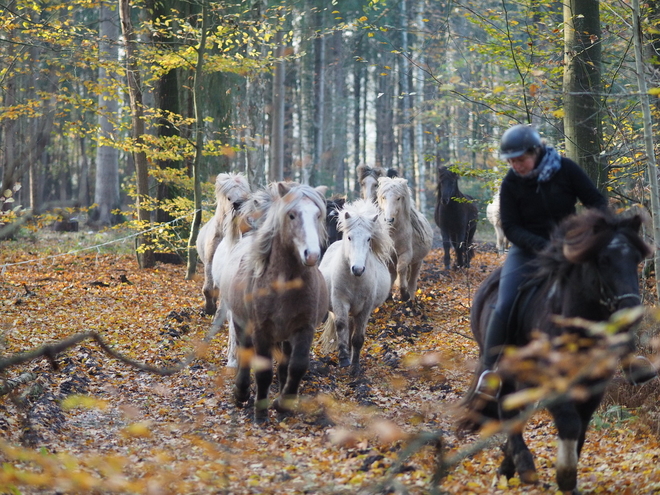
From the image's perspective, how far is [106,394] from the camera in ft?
25.1

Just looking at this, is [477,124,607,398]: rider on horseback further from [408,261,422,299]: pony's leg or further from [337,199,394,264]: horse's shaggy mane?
[408,261,422,299]: pony's leg

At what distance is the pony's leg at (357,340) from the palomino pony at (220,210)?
7.88ft

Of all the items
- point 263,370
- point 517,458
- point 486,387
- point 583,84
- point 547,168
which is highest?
point 583,84

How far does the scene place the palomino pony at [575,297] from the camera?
12.8 ft

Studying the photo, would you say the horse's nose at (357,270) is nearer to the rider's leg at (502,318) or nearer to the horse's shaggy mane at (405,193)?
the rider's leg at (502,318)

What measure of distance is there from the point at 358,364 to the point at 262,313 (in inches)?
106

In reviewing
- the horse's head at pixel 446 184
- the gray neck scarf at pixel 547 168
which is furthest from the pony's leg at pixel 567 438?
the horse's head at pixel 446 184

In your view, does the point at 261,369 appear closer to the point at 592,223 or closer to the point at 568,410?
the point at 568,410

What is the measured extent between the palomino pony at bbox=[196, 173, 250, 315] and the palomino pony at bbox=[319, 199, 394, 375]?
169cm

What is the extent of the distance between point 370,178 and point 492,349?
943 centimetres

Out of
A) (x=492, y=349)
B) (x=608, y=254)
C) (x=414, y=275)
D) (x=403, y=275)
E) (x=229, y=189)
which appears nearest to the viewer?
(x=608, y=254)

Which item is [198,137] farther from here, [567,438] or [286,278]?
[567,438]

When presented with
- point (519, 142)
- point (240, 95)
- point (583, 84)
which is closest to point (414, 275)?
point (583, 84)

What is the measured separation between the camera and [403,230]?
1272 cm
